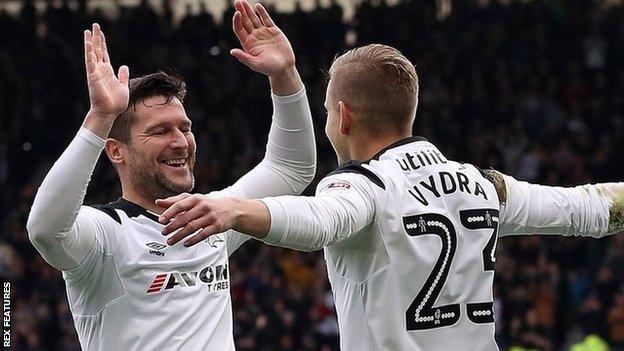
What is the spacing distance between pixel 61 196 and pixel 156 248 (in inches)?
23.2

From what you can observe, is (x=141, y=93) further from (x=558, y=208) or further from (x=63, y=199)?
(x=558, y=208)

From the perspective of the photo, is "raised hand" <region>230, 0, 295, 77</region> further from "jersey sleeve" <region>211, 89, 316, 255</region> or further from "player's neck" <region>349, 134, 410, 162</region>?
"player's neck" <region>349, 134, 410, 162</region>

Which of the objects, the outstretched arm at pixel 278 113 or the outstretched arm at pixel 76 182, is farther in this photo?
the outstretched arm at pixel 278 113

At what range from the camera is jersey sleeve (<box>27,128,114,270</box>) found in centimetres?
392

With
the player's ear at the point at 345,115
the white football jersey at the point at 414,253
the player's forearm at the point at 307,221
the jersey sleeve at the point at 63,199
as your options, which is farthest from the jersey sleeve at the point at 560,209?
the jersey sleeve at the point at 63,199

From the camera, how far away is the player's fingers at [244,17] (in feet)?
14.7

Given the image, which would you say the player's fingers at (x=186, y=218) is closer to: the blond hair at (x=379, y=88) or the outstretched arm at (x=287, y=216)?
the outstretched arm at (x=287, y=216)

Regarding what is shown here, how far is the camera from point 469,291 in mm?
3961

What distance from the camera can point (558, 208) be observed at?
4.22 metres

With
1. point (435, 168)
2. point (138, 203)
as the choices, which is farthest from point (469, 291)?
point (138, 203)

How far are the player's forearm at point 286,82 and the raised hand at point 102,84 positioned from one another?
0.68 meters

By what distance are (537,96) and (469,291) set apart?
554 inches

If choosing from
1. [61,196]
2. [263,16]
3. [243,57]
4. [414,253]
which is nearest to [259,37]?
[263,16]

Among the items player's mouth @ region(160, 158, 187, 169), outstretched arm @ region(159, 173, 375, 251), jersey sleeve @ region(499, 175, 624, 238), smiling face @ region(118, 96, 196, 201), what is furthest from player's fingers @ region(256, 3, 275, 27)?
jersey sleeve @ region(499, 175, 624, 238)
